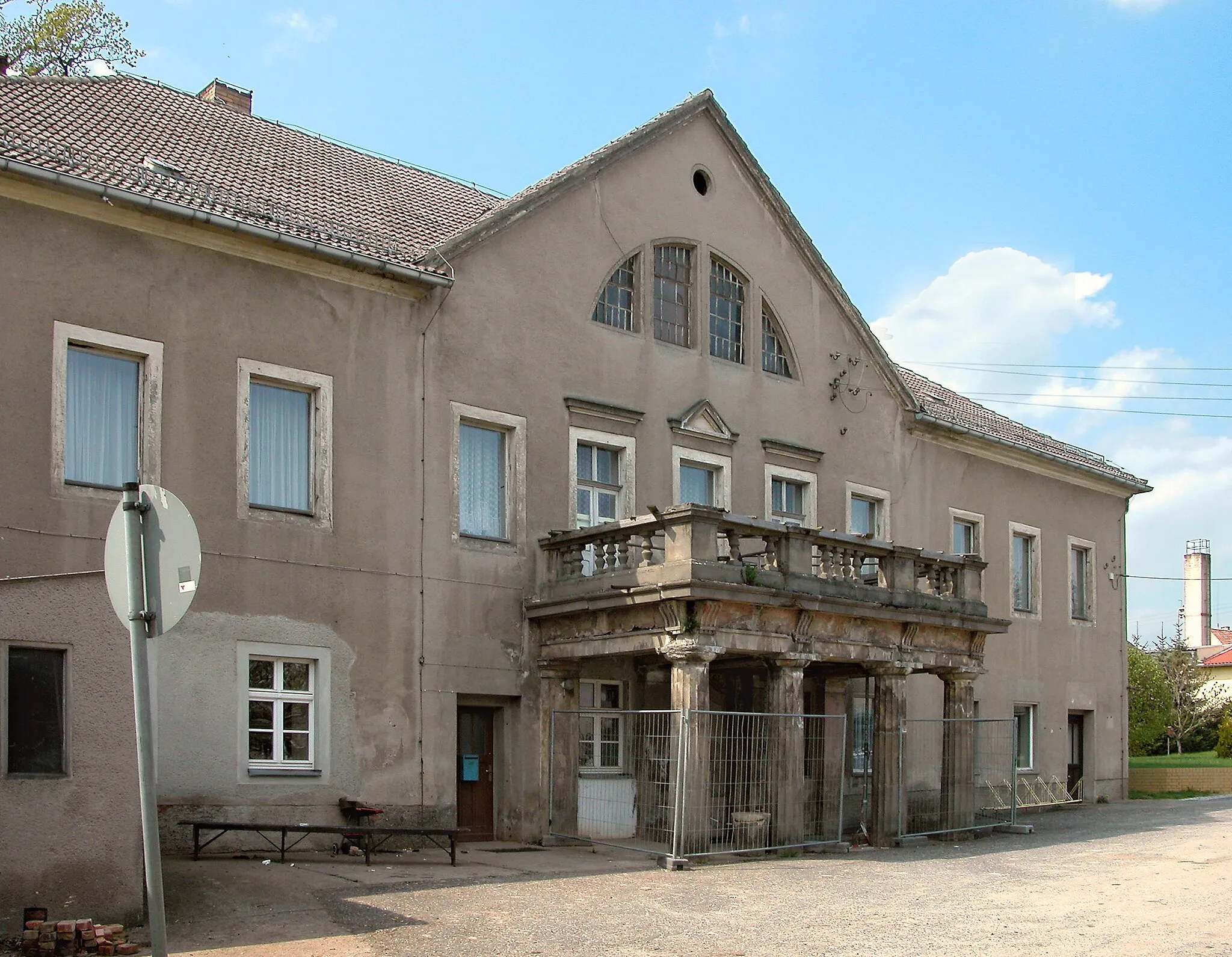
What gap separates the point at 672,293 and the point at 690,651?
7051 mm

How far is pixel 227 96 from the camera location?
2453cm

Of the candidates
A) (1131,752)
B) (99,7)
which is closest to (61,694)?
(99,7)

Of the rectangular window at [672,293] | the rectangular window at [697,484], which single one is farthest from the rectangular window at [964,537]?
the rectangular window at [672,293]

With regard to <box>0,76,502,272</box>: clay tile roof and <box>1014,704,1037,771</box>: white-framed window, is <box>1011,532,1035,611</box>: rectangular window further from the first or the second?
<box>0,76,502,272</box>: clay tile roof

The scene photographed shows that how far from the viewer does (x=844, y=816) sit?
23266 mm

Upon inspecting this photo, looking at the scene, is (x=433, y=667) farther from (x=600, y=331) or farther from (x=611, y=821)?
(x=600, y=331)

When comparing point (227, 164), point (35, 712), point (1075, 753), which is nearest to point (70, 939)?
point (35, 712)

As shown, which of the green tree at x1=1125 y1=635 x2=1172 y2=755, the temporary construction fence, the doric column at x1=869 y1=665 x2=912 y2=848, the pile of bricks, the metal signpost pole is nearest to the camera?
the metal signpost pole

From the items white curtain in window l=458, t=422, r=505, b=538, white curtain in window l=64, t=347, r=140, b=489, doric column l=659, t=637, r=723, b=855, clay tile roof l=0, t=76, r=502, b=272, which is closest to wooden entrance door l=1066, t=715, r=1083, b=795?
doric column l=659, t=637, r=723, b=855

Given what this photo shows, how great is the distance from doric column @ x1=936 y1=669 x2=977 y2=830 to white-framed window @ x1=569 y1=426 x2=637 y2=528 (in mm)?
5728

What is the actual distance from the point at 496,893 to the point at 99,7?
26.9 meters

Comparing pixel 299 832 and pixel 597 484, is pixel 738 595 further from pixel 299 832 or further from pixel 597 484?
pixel 299 832

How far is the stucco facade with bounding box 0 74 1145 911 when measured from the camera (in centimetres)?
1540

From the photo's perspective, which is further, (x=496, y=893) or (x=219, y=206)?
(x=219, y=206)
